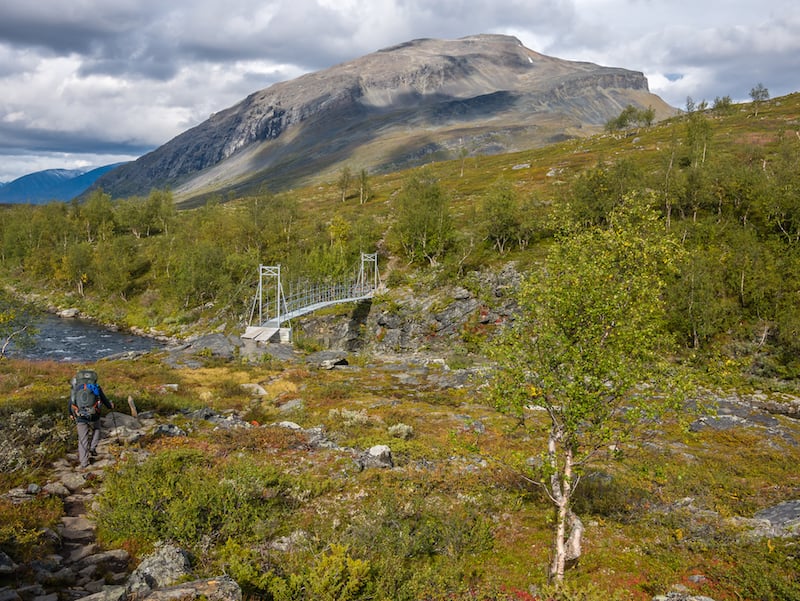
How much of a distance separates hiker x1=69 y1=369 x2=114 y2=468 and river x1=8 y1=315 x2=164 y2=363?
35055mm

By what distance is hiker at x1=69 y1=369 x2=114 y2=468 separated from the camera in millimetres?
13555

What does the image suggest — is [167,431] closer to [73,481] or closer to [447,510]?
[73,481]

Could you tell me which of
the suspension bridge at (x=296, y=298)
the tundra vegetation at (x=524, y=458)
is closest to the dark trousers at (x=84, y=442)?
the tundra vegetation at (x=524, y=458)

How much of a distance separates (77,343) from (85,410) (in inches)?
2052

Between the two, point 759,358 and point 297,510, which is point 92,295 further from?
point 759,358

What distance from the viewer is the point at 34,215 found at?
343 ft

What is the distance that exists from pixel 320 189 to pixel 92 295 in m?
81.6

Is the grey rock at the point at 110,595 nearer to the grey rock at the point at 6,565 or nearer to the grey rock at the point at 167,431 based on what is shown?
the grey rock at the point at 6,565

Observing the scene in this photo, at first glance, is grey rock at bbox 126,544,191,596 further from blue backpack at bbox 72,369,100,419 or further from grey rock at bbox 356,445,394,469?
grey rock at bbox 356,445,394,469

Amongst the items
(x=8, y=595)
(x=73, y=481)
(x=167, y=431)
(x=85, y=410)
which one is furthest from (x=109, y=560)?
(x=167, y=431)

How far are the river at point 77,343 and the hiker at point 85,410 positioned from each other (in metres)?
35.1

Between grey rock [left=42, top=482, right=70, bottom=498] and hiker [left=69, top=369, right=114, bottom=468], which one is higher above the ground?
hiker [left=69, top=369, right=114, bottom=468]

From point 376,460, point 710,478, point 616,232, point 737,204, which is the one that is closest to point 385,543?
point 376,460

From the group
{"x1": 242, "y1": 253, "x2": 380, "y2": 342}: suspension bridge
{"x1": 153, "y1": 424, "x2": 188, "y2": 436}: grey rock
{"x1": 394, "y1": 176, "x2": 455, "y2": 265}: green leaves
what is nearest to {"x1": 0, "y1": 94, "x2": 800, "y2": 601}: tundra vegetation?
{"x1": 153, "y1": 424, "x2": 188, "y2": 436}: grey rock
